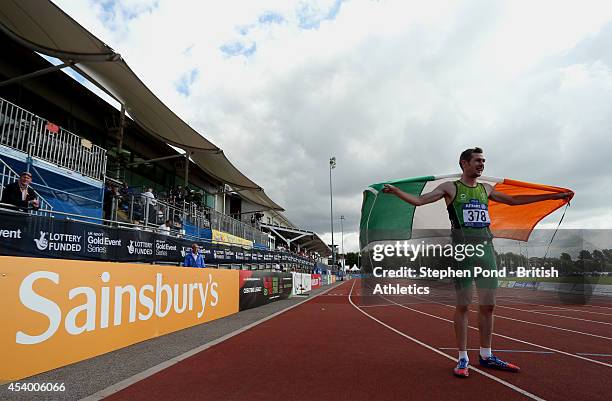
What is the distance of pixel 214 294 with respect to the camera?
10.1 meters

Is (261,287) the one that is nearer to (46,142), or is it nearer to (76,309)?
(46,142)

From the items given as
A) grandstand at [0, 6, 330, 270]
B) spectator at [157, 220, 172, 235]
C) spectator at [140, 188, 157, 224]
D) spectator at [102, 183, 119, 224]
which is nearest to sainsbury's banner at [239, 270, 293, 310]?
grandstand at [0, 6, 330, 270]

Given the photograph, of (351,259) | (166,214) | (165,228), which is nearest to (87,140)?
(166,214)

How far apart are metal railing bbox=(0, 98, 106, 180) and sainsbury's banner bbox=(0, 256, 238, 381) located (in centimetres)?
487

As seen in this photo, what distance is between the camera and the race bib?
167 inches

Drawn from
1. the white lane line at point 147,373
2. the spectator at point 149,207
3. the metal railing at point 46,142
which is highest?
the metal railing at point 46,142

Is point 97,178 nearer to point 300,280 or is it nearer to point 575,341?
point 575,341

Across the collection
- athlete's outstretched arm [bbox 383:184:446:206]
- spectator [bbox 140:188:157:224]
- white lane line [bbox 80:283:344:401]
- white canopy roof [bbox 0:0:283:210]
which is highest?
white canopy roof [bbox 0:0:283:210]

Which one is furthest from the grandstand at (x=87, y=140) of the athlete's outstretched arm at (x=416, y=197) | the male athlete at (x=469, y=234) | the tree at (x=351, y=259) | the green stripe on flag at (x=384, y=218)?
the tree at (x=351, y=259)

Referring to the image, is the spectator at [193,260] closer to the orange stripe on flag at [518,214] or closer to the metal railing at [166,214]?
the metal railing at [166,214]

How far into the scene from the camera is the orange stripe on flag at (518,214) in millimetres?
5344

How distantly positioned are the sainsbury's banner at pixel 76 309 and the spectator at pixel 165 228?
4.45 m

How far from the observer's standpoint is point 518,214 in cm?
562

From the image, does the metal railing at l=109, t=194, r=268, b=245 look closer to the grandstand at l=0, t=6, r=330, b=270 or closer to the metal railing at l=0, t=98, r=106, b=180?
the grandstand at l=0, t=6, r=330, b=270
